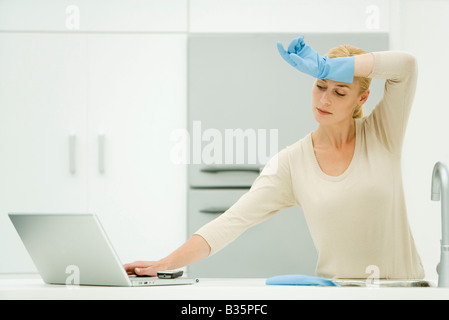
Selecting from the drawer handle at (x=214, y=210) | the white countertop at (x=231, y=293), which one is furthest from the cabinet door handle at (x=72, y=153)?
the white countertop at (x=231, y=293)

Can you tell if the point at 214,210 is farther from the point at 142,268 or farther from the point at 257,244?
the point at 142,268

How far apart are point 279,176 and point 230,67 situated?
99 cm

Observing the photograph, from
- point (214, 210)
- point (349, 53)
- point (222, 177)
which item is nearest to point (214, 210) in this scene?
point (214, 210)

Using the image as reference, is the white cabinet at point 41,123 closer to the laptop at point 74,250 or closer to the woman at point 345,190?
the woman at point 345,190

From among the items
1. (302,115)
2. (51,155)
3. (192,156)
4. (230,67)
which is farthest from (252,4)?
(51,155)

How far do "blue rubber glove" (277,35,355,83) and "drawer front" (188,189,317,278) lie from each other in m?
1.08

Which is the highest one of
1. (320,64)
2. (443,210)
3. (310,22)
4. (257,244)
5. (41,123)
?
(310,22)

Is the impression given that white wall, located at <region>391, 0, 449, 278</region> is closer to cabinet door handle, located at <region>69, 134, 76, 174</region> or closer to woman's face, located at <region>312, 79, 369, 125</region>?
woman's face, located at <region>312, 79, 369, 125</region>

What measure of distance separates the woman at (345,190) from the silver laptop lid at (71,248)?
393 mm

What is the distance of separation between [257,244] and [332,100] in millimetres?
1032

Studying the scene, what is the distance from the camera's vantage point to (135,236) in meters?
2.57

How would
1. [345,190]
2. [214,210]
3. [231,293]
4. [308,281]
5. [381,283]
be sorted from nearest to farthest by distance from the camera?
1. [231,293]
2. [308,281]
3. [381,283]
4. [345,190]
5. [214,210]

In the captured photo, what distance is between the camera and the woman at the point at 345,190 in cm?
161

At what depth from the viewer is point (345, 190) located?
5.33ft
